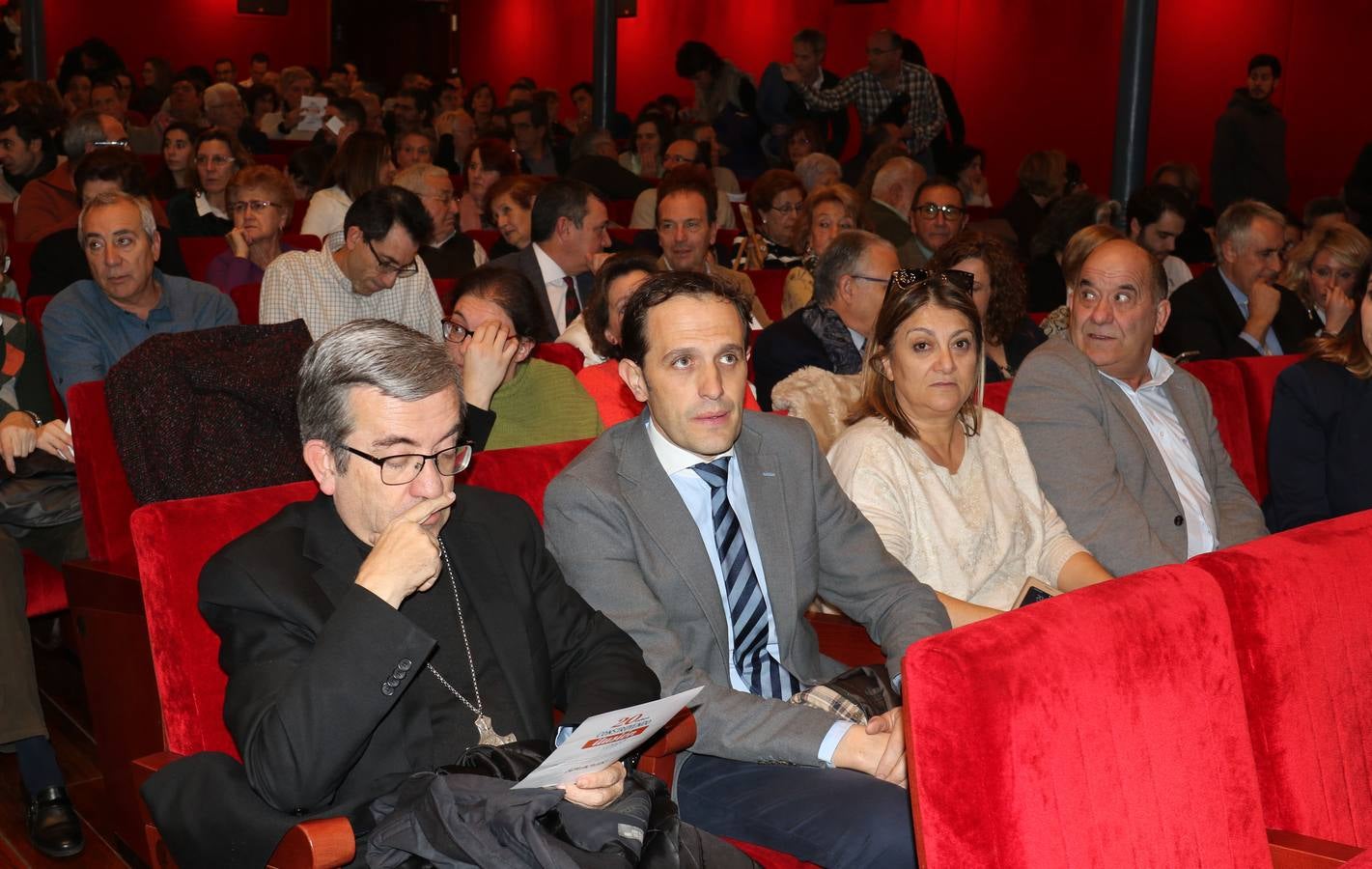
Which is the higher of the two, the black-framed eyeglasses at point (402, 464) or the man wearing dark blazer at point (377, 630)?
the black-framed eyeglasses at point (402, 464)

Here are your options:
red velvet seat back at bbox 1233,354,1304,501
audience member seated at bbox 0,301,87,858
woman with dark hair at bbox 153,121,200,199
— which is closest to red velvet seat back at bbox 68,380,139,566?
audience member seated at bbox 0,301,87,858

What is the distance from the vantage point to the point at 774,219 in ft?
22.0

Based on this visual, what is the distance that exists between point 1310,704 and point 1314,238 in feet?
12.1

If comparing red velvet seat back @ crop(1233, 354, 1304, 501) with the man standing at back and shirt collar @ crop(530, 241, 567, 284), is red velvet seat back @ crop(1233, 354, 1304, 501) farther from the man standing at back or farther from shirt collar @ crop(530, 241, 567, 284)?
the man standing at back

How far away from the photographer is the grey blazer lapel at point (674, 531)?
227 cm

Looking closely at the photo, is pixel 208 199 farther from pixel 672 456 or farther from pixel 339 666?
pixel 339 666

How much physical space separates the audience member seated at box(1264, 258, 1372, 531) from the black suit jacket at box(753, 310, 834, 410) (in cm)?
126

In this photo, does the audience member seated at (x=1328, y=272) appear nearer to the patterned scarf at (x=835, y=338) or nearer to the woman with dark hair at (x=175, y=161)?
the patterned scarf at (x=835, y=338)

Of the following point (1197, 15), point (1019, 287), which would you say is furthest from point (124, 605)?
point (1197, 15)

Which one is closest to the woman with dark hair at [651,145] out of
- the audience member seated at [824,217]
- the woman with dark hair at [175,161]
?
the woman with dark hair at [175,161]

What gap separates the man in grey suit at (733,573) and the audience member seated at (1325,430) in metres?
1.52

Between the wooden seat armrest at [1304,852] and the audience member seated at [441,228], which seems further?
the audience member seated at [441,228]

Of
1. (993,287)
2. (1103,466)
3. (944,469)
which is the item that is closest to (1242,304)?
(993,287)

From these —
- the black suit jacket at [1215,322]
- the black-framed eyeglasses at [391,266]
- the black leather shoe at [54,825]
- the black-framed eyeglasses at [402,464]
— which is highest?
the black-framed eyeglasses at [402,464]
